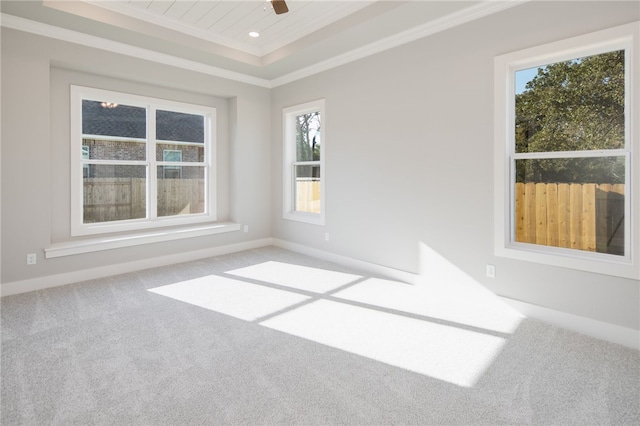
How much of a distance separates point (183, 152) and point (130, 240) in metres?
1.55

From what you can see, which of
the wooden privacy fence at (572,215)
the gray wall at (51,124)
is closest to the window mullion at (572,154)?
the wooden privacy fence at (572,215)

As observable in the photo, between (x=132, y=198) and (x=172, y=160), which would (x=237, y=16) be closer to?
(x=172, y=160)

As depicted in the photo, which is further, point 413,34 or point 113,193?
point 113,193

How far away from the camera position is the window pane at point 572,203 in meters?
2.54

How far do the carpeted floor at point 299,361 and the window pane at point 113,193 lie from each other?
45.5 inches

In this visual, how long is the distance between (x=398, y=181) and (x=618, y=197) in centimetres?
189

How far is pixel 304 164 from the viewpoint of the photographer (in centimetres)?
523

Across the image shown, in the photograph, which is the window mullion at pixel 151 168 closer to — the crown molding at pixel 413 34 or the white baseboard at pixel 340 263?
the white baseboard at pixel 340 263

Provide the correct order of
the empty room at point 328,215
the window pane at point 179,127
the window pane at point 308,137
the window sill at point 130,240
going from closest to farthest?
the empty room at point 328,215 < the window sill at point 130,240 < the window pane at point 179,127 < the window pane at point 308,137

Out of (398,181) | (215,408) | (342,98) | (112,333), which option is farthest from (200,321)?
(342,98)

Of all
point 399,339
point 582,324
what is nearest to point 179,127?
point 399,339

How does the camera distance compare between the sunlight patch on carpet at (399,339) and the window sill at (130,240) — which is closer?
the sunlight patch on carpet at (399,339)

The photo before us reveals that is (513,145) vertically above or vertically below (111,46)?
below

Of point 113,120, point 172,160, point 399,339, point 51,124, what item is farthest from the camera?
point 172,160
